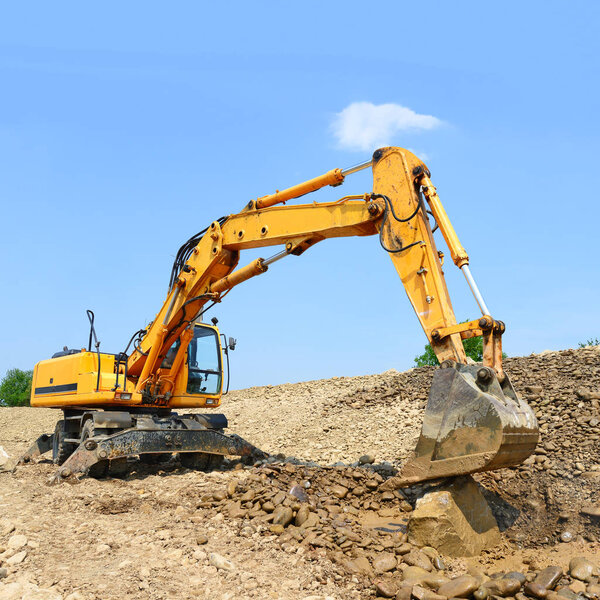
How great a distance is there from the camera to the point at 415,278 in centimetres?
664

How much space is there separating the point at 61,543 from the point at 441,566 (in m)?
3.72

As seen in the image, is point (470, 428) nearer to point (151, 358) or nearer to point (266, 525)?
point (266, 525)

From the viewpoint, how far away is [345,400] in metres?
15.9

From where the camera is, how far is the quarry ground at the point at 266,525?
5.04 metres

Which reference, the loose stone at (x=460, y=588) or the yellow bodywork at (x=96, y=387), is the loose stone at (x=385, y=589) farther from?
the yellow bodywork at (x=96, y=387)

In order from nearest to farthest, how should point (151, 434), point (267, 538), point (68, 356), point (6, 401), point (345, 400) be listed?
1. point (267, 538)
2. point (151, 434)
3. point (68, 356)
4. point (345, 400)
5. point (6, 401)

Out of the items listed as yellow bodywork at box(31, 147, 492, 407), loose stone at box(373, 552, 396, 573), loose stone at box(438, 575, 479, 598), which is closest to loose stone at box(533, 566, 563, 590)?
loose stone at box(438, 575, 479, 598)

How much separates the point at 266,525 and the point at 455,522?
6.28 feet

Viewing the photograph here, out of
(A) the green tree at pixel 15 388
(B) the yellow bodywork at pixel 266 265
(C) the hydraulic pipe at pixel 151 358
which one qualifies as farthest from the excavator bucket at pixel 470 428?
(A) the green tree at pixel 15 388

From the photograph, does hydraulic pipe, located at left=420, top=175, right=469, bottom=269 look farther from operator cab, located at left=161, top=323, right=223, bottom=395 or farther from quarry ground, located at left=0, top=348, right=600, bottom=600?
operator cab, located at left=161, top=323, right=223, bottom=395

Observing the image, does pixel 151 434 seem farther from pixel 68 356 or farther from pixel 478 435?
pixel 478 435

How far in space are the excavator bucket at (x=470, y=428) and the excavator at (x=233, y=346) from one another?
0.04 feet

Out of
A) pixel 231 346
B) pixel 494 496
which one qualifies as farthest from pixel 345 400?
pixel 494 496

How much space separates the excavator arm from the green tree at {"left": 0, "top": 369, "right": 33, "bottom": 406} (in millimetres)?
25510
